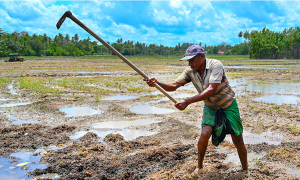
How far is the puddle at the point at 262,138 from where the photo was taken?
5.10m

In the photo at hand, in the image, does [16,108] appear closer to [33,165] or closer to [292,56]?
[33,165]

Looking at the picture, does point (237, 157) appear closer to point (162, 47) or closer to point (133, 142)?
point (133, 142)

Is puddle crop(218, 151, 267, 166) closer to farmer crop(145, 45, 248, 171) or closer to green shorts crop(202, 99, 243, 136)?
farmer crop(145, 45, 248, 171)

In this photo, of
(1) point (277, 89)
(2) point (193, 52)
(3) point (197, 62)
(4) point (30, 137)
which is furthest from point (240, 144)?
(1) point (277, 89)

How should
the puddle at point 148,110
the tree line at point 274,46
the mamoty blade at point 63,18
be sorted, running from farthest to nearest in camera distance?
the tree line at point 274,46, the puddle at point 148,110, the mamoty blade at point 63,18

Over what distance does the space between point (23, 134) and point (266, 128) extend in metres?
5.14

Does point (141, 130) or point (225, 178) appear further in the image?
point (141, 130)

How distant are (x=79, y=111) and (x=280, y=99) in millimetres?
6782

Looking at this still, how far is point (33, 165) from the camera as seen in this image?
14.1 ft

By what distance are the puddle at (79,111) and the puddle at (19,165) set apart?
2.99m

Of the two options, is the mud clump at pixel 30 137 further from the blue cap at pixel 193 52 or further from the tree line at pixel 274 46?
the tree line at pixel 274 46

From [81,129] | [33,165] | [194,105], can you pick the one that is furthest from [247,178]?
[194,105]

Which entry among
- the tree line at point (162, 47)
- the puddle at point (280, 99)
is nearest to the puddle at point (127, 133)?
the puddle at point (280, 99)

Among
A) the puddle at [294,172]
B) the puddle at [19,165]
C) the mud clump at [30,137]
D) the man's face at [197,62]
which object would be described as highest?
the man's face at [197,62]
